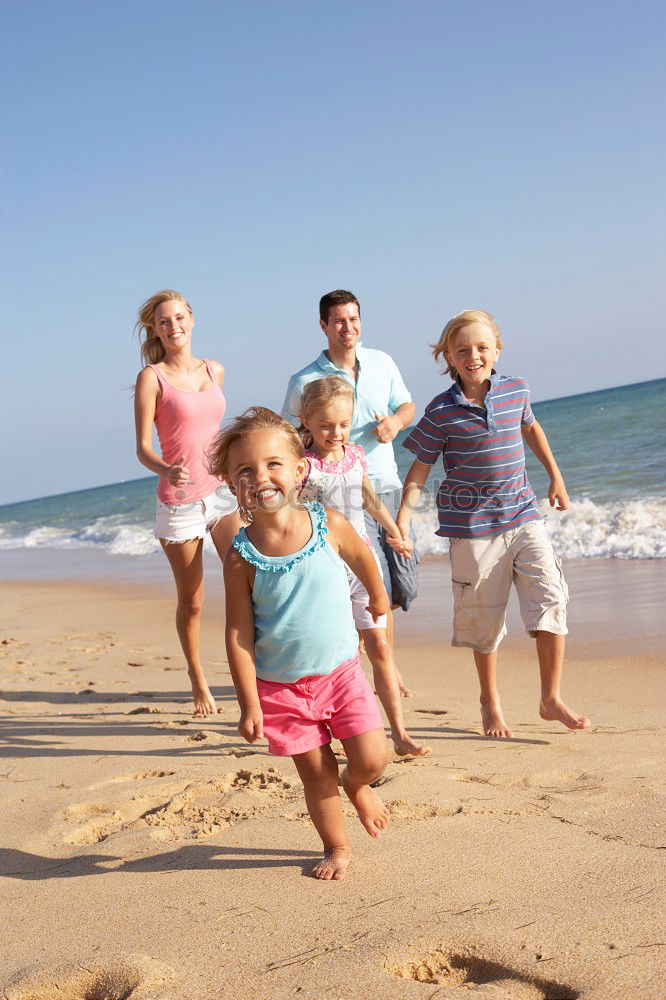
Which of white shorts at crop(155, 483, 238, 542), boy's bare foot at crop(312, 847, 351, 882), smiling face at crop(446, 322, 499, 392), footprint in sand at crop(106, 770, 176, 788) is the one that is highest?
smiling face at crop(446, 322, 499, 392)

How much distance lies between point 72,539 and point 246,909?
63.7 ft

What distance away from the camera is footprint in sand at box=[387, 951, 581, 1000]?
6.26 ft

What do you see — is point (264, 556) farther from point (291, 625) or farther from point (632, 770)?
point (632, 770)

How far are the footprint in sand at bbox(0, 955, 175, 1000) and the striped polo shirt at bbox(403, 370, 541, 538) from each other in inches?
88.9

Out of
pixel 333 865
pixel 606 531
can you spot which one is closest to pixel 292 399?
pixel 333 865

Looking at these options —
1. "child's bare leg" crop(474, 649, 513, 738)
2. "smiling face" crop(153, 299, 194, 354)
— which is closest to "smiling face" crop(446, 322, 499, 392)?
"child's bare leg" crop(474, 649, 513, 738)

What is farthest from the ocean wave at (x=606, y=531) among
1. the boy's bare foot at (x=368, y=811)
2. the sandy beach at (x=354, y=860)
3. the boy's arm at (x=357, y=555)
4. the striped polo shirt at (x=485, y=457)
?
the boy's bare foot at (x=368, y=811)

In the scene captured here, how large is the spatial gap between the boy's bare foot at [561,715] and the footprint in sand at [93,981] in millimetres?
2068

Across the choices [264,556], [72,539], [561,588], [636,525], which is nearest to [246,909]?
[264,556]

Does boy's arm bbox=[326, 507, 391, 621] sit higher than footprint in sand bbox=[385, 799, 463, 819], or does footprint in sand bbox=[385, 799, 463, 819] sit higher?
boy's arm bbox=[326, 507, 391, 621]

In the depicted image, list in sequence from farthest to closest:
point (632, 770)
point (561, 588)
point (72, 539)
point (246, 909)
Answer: point (72, 539), point (561, 588), point (632, 770), point (246, 909)

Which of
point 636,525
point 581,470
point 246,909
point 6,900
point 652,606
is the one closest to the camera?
point 246,909

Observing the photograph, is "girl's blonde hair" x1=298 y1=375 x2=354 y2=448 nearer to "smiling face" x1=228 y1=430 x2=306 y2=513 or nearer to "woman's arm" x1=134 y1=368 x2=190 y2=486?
"woman's arm" x1=134 y1=368 x2=190 y2=486

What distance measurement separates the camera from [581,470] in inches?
688
